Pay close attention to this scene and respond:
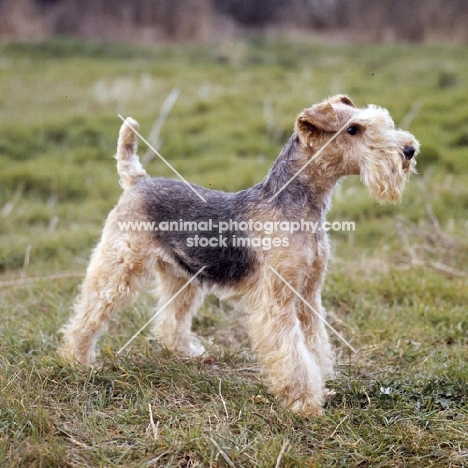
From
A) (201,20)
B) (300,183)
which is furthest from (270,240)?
(201,20)

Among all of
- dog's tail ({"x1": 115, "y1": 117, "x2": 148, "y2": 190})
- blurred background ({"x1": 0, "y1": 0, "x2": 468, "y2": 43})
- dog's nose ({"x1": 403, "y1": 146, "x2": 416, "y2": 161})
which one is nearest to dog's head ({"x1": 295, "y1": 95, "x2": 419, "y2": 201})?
dog's nose ({"x1": 403, "y1": 146, "x2": 416, "y2": 161})

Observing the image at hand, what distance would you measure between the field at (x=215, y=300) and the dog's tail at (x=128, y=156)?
156 centimetres

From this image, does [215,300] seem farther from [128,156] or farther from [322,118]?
[322,118]

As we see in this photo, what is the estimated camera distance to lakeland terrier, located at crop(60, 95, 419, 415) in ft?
15.1

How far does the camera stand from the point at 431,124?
12398 millimetres

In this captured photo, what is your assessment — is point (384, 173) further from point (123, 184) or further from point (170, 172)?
point (170, 172)

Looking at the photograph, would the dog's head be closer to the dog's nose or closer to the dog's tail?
the dog's nose

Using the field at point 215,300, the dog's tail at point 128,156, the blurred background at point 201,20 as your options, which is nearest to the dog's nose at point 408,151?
the field at point 215,300

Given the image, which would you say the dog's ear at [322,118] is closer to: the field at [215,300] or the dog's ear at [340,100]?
the dog's ear at [340,100]

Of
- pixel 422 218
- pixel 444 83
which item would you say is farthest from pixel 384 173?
pixel 444 83

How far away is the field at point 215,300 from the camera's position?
4.13 meters

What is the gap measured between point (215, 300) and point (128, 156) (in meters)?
2.22

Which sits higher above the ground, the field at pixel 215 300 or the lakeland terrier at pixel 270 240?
the lakeland terrier at pixel 270 240

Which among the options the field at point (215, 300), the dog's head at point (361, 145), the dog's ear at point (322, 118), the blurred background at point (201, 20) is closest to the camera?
the field at point (215, 300)
